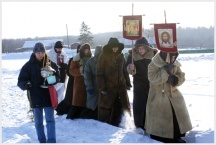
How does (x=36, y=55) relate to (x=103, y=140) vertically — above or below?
above

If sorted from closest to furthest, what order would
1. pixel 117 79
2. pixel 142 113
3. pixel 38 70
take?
pixel 38 70 < pixel 142 113 < pixel 117 79

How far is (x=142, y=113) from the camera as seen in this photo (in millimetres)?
5891

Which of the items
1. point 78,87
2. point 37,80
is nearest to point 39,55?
point 37,80

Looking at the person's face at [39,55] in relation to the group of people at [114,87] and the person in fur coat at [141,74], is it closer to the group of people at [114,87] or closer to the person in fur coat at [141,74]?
the group of people at [114,87]

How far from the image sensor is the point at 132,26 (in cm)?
620

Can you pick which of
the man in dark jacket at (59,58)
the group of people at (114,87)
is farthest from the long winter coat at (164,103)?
the man in dark jacket at (59,58)

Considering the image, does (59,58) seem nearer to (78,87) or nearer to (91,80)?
(78,87)

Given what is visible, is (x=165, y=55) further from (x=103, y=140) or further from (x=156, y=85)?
(x=103, y=140)

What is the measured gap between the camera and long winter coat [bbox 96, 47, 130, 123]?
6168mm

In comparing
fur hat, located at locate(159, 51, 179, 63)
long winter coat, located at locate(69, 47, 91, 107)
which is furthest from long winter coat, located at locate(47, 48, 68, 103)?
fur hat, located at locate(159, 51, 179, 63)

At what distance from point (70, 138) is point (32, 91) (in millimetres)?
1076

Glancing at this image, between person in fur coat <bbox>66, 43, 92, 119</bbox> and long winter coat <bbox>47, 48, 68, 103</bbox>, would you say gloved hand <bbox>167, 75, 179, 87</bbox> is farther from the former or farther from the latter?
long winter coat <bbox>47, 48, 68, 103</bbox>

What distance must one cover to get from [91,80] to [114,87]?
52cm

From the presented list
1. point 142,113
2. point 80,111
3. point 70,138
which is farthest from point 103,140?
point 80,111
